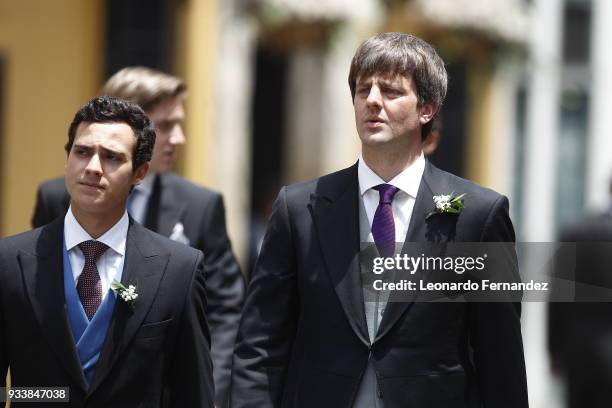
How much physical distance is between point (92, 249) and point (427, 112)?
4.15 ft

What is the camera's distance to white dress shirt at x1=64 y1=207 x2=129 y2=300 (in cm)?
449

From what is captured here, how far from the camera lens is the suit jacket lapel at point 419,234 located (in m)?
4.48

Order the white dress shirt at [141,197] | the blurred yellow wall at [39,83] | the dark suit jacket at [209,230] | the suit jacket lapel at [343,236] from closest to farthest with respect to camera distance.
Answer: the suit jacket lapel at [343,236]
the dark suit jacket at [209,230]
the white dress shirt at [141,197]
the blurred yellow wall at [39,83]

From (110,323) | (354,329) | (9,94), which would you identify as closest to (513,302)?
(354,329)

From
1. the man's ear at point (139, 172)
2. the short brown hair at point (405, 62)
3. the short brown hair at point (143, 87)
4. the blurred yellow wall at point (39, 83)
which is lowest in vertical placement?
the man's ear at point (139, 172)

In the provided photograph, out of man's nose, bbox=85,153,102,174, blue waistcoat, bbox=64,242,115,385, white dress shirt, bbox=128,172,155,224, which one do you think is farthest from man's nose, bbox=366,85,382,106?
white dress shirt, bbox=128,172,155,224

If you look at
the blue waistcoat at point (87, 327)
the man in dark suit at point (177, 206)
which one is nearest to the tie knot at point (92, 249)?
the blue waistcoat at point (87, 327)

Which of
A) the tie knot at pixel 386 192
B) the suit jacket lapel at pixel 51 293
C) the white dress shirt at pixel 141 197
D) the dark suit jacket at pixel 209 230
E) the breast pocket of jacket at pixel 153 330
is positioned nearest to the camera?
the suit jacket lapel at pixel 51 293

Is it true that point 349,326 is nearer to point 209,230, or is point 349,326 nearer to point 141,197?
point 209,230

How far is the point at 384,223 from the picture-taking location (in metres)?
4.63

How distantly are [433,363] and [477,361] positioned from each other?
0.17 m

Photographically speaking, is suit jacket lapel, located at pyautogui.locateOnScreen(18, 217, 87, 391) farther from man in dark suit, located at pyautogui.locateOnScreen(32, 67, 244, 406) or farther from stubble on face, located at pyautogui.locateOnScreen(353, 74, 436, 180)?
man in dark suit, located at pyautogui.locateOnScreen(32, 67, 244, 406)

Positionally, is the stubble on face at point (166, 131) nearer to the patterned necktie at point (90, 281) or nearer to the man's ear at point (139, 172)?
the man's ear at point (139, 172)

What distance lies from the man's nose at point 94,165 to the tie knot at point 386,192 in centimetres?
97
